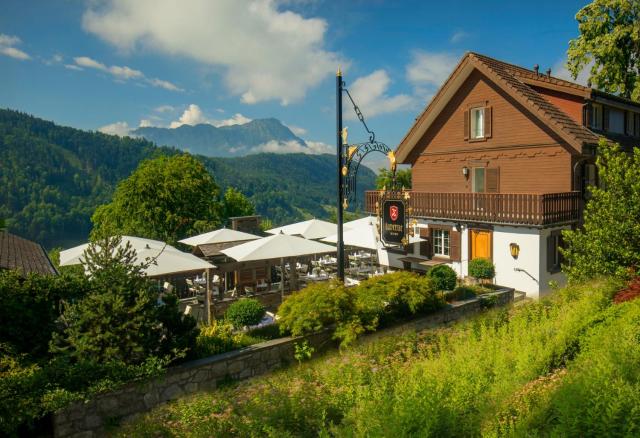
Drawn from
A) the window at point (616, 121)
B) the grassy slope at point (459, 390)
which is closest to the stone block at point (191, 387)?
the grassy slope at point (459, 390)

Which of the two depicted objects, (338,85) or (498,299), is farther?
(498,299)

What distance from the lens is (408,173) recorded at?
3747cm

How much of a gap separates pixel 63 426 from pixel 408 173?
1289 inches

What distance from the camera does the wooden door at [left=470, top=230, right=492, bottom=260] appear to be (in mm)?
19219

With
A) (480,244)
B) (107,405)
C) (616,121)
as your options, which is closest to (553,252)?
(480,244)

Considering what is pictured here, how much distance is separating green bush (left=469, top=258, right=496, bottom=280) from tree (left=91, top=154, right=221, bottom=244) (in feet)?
71.4

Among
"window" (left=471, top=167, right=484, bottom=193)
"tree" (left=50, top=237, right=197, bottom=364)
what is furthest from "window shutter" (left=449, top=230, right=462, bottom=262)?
"tree" (left=50, top=237, right=197, bottom=364)

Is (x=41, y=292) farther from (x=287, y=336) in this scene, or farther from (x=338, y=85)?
(x=338, y=85)

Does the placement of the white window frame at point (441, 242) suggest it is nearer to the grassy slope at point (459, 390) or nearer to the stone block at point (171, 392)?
the grassy slope at point (459, 390)

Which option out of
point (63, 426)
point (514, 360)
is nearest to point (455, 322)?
point (514, 360)

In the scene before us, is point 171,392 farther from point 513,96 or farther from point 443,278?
point 513,96

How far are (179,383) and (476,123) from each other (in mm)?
18407

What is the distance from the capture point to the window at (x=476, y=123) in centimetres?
2182

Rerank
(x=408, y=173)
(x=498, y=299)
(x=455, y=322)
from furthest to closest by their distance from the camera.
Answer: (x=408, y=173), (x=498, y=299), (x=455, y=322)
